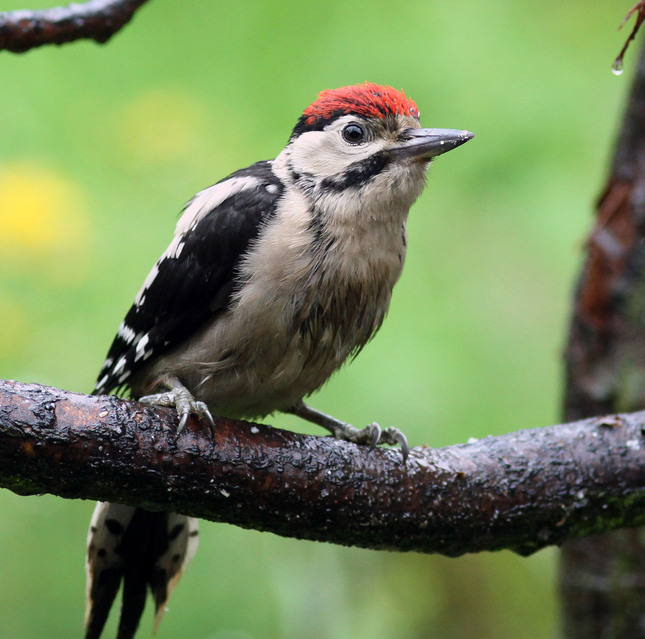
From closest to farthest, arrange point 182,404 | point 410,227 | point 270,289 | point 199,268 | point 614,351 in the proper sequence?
1. point 182,404
2. point 270,289
3. point 199,268
4. point 614,351
5. point 410,227

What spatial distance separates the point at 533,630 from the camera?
4.52 m

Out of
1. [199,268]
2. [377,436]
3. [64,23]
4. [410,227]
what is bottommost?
[377,436]

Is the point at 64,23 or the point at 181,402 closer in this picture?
the point at 181,402

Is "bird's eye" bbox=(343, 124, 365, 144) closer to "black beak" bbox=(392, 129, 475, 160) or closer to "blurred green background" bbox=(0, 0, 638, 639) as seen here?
"black beak" bbox=(392, 129, 475, 160)

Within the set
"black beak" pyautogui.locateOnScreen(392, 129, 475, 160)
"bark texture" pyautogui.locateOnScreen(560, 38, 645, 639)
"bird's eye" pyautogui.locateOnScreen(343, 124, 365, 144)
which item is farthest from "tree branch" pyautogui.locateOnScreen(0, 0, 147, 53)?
"bark texture" pyautogui.locateOnScreen(560, 38, 645, 639)

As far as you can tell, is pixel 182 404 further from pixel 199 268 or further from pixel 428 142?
pixel 428 142

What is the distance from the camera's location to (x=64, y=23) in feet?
10.1

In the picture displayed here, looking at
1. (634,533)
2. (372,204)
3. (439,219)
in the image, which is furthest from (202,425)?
(439,219)

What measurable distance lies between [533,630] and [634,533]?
1.11 metres

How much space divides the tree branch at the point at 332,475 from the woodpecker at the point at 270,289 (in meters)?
0.26

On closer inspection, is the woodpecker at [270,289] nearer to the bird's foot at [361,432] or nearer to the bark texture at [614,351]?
the bird's foot at [361,432]

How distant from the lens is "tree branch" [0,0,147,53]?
2.99 meters

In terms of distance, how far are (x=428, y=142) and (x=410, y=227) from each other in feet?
5.80

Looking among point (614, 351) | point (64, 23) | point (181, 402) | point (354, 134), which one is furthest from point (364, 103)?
point (614, 351)
